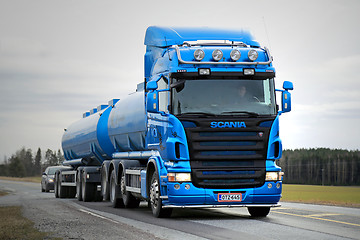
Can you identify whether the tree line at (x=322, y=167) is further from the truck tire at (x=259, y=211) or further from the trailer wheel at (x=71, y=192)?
the truck tire at (x=259, y=211)

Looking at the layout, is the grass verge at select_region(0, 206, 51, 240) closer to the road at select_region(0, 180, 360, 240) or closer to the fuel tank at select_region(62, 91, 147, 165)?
the road at select_region(0, 180, 360, 240)

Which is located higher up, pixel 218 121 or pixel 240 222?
pixel 218 121

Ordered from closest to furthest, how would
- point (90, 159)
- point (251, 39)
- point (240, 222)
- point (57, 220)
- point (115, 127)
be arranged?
point (240, 222)
point (57, 220)
point (251, 39)
point (115, 127)
point (90, 159)

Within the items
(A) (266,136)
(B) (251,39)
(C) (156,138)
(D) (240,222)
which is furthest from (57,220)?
(B) (251,39)

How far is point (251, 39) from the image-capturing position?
16297 mm

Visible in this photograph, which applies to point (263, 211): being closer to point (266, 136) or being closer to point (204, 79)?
point (266, 136)

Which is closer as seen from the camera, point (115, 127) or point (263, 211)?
point (263, 211)

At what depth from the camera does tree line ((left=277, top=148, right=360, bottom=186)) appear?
11556cm

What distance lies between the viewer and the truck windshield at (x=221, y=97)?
1350 centimetres

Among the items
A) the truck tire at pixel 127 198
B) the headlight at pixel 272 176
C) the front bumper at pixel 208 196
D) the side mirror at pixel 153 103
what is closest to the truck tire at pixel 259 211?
the front bumper at pixel 208 196

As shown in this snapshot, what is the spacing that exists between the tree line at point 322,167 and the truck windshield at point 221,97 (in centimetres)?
10028

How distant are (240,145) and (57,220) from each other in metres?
4.81

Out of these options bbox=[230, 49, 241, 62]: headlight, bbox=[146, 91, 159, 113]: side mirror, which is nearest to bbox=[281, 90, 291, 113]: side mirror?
bbox=[230, 49, 241, 62]: headlight

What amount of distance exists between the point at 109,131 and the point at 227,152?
29.4ft
